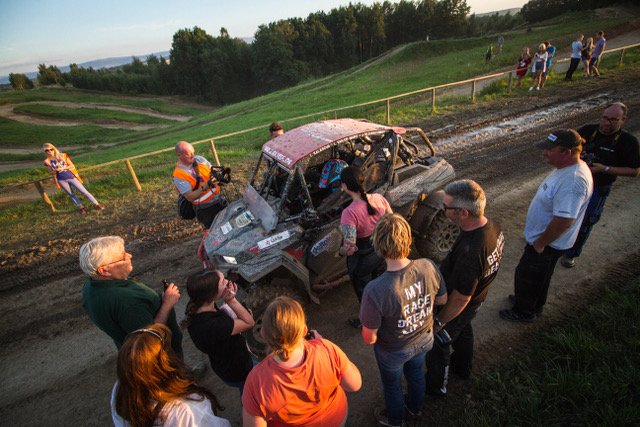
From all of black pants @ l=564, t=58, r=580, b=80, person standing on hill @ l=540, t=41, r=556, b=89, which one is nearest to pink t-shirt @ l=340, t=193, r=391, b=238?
person standing on hill @ l=540, t=41, r=556, b=89

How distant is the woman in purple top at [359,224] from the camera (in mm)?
3084

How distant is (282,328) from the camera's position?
5.17ft

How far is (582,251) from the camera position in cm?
442

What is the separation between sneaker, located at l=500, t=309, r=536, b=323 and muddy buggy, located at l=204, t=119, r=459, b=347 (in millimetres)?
1247

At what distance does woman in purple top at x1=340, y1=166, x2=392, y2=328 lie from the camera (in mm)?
3084

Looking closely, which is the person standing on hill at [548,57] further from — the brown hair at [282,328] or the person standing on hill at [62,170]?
the person standing on hill at [62,170]

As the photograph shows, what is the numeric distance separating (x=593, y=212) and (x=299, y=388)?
461 centimetres

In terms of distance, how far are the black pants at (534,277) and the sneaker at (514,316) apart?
4cm

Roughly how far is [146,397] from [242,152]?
10.5 m

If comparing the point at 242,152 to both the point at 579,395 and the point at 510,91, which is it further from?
the point at 510,91

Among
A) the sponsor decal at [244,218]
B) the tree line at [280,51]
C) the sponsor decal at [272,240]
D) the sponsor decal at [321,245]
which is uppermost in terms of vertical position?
the tree line at [280,51]

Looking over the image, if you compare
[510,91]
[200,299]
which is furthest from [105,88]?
[200,299]

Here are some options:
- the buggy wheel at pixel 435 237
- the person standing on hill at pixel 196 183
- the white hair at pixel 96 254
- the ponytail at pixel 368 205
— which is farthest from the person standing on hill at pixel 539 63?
the white hair at pixel 96 254

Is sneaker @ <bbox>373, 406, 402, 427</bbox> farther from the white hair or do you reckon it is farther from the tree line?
the tree line
